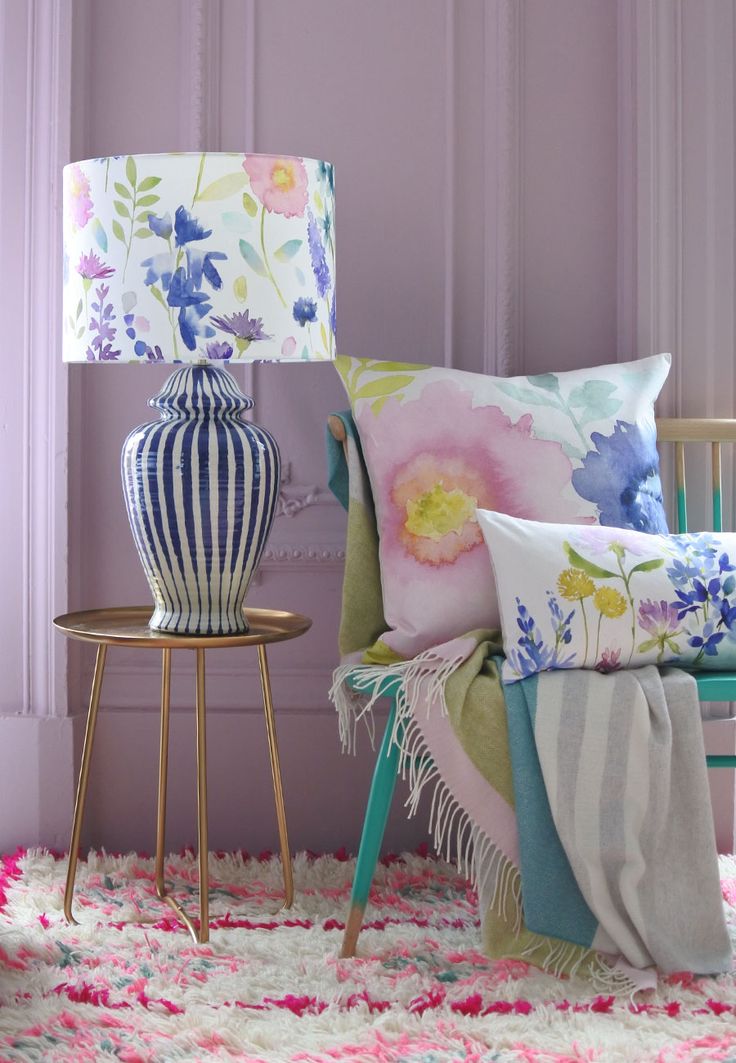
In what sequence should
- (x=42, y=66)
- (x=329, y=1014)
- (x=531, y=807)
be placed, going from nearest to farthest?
(x=329, y=1014)
(x=531, y=807)
(x=42, y=66)

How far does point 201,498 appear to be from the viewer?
5.80ft

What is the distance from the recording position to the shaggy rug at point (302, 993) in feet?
4.80

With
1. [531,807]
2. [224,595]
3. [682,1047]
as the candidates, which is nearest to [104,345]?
[224,595]

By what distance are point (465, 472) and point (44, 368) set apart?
2.71 feet

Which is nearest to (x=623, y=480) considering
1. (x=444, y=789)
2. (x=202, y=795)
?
(x=444, y=789)

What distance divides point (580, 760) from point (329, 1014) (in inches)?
18.2

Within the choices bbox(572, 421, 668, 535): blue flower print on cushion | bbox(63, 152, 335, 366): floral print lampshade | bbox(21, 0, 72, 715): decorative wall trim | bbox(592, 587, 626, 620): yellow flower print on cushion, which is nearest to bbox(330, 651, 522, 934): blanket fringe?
bbox(592, 587, 626, 620): yellow flower print on cushion

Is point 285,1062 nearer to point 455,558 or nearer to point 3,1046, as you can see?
point 3,1046

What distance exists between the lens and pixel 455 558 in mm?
1817

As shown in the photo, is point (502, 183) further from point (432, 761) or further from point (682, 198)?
point (432, 761)

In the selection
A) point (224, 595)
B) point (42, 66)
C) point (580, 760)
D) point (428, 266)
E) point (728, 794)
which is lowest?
point (728, 794)

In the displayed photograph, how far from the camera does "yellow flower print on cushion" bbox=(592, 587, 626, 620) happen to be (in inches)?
66.4

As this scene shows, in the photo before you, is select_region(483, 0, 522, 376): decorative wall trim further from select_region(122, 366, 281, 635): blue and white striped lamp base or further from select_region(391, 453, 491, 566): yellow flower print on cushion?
select_region(122, 366, 281, 635): blue and white striped lamp base

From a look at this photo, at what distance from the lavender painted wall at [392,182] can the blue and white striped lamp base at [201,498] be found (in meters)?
0.41
